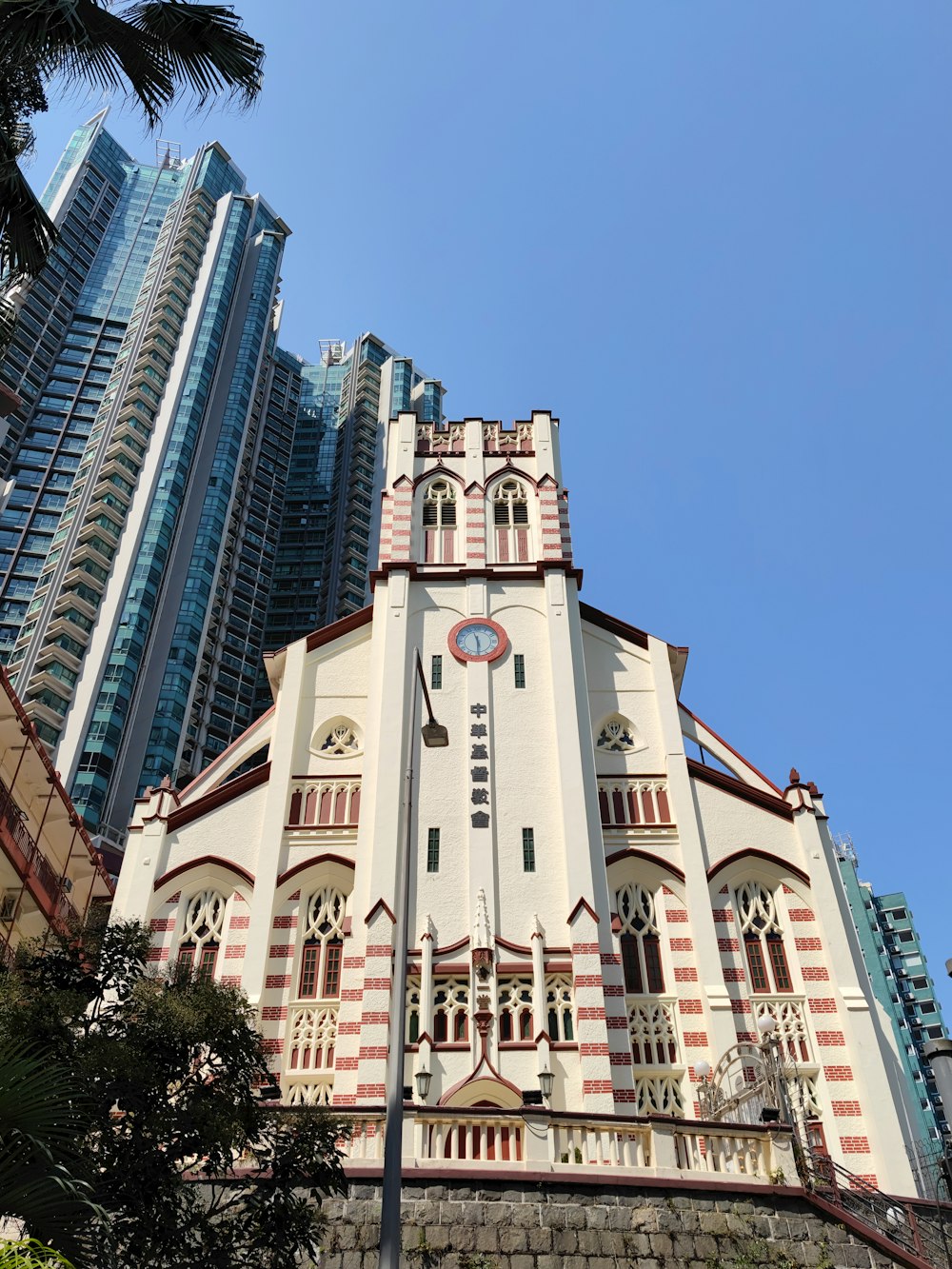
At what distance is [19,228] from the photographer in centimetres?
1178

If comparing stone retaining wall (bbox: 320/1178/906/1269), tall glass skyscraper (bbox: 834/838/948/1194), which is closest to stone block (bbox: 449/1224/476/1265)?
stone retaining wall (bbox: 320/1178/906/1269)

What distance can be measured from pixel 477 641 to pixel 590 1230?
15468 millimetres

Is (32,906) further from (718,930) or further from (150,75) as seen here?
(150,75)

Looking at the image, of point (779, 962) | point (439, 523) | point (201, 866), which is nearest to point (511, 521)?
point (439, 523)

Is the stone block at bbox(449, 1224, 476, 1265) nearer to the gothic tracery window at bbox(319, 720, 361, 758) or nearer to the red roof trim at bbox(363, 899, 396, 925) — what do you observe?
the red roof trim at bbox(363, 899, 396, 925)

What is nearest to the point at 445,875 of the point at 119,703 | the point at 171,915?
the point at 171,915

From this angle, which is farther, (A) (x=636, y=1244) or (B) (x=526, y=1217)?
(B) (x=526, y=1217)

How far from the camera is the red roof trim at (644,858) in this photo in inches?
999

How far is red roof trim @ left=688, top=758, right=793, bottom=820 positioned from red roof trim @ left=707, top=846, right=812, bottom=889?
4.28 ft

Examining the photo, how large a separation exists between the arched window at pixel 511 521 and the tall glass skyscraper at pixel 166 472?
1369 inches

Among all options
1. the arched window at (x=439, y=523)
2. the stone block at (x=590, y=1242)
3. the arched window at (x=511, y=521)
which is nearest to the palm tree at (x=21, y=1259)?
the stone block at (x=590, y=1242)

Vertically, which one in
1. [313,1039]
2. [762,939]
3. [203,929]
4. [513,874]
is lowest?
[313,1039]

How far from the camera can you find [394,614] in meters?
28.5

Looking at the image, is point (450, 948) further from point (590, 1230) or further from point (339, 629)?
point (339, 629)
